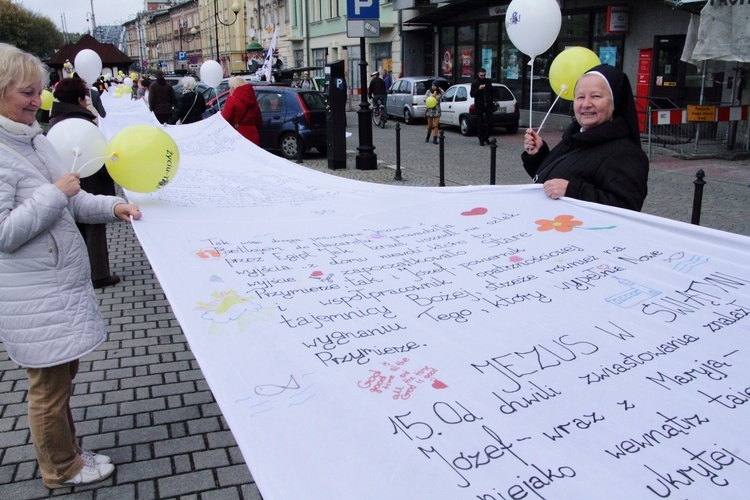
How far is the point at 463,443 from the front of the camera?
1664 mm

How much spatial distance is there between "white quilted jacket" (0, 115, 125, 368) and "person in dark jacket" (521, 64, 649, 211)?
7.80 ft

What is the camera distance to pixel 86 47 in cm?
3091

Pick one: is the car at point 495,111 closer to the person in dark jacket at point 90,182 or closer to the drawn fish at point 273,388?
the person in dark jacket at point 90,182

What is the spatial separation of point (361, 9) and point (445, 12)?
1603 cm

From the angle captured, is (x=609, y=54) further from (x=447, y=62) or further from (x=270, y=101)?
(x=447, y=62)

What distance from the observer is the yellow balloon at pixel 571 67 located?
14.0 feet

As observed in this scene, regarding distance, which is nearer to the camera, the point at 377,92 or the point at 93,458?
the point at 93,458

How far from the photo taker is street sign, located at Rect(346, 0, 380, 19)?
40.7 feet

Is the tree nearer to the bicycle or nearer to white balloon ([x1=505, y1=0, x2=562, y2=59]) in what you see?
the bicycle

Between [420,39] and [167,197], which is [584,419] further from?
[420,39]

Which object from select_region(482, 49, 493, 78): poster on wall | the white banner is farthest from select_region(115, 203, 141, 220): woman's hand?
select_region(482, 49, 493, 78): poster on wall

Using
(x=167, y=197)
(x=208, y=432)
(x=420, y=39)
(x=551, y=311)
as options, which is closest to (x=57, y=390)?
(x=208, y=432)

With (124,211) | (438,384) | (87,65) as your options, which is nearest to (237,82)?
(87,65)

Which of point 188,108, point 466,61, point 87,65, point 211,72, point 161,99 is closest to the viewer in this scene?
point 87,65
